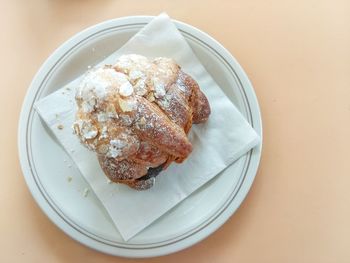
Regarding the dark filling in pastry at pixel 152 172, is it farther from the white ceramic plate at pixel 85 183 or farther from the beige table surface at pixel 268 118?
the beige table surface at pixel 268 118

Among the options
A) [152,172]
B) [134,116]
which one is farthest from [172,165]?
[134,116]

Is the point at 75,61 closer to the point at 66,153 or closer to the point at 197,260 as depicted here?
the point at 66,153

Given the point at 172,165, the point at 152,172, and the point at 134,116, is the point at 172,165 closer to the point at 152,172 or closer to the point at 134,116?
the point at 152,172

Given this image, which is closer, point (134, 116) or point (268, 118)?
point (134, 116)

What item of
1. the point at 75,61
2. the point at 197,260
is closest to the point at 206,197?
the point at 197,260

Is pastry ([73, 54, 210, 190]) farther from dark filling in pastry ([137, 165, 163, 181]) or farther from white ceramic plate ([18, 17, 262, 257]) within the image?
white ceramic plate ([18, 17, 262, 257])

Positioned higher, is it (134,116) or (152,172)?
(134,116)

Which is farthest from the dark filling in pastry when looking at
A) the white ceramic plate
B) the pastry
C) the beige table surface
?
the beige table surface
